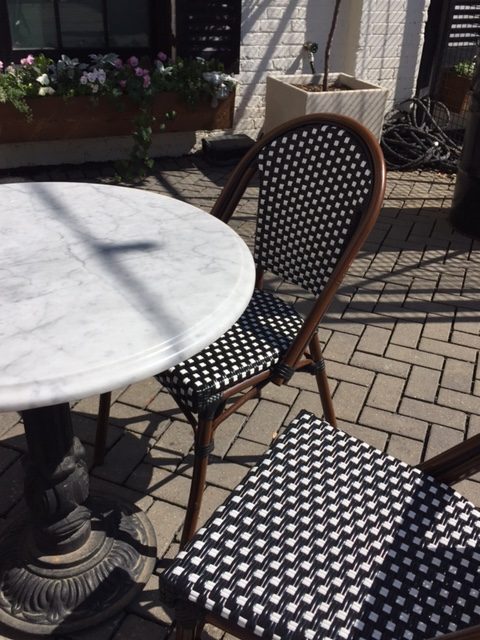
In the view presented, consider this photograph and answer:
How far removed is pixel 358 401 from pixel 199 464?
3.32ft

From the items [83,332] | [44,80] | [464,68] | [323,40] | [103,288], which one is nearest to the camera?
[83,332]

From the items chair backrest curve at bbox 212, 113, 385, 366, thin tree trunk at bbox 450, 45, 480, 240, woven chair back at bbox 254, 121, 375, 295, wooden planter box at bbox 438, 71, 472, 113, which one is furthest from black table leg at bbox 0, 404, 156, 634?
wooden planter box at bbox 438, 71, 472, 113

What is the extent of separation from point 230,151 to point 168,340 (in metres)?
4.04

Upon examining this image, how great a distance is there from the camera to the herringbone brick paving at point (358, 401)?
6.70 ft

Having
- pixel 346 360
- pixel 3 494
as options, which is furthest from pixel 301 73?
pixel 3 494

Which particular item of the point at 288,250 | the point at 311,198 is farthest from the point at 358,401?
the point at 311,198

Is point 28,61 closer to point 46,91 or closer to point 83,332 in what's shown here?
point 46,91

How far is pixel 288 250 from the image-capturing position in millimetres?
2012

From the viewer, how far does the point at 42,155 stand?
4668mm

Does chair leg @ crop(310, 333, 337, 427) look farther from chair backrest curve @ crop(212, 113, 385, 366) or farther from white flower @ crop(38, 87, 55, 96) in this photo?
white flower @ crop(38, 87, 55, 96)

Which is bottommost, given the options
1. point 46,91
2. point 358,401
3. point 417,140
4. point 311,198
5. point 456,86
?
point 358,401

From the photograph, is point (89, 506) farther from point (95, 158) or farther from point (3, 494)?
point (95, 158)

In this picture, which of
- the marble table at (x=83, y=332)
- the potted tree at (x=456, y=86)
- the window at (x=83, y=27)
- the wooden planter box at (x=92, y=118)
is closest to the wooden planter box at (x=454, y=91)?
the potted tree at (x=456, y=86)

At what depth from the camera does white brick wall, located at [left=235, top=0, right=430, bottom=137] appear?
4.84 meters
